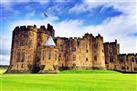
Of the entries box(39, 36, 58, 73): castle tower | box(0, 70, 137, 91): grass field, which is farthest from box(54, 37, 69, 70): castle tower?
box(0, 70, 137, 91): grass field

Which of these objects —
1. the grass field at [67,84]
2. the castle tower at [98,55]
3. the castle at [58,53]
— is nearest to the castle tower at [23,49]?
the castle at [58,53]

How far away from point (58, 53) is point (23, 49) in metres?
11.6

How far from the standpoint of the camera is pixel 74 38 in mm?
81188

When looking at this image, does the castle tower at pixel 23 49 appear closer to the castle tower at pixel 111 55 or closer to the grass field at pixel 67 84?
the castle tower at pixel 111 55

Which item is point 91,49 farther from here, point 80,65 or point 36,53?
point 36,53

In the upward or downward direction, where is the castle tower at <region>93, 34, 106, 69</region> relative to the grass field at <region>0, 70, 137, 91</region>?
upward

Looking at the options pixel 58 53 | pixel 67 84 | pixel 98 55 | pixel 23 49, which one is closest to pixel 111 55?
pixel 98 55

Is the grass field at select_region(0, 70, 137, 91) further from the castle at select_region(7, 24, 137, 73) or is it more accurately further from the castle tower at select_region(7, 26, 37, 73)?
the castle tower at select_region(7, 26, 37, 73)

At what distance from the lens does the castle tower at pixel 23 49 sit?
71.7m

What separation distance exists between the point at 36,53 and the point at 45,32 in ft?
23.5

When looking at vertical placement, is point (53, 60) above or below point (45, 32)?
below

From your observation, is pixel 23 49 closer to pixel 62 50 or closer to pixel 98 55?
pixel 62 50

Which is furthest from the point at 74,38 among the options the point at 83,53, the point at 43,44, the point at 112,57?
the point at 112,57

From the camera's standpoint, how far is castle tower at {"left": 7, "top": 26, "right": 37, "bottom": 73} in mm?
71688
